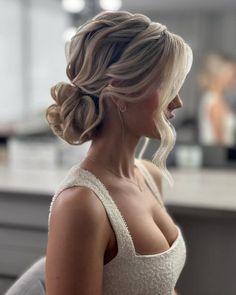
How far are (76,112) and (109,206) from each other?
0.17 metres

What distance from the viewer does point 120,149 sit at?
0.89m

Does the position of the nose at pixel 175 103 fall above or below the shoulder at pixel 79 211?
above

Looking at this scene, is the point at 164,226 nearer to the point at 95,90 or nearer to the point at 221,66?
the point at 95,90

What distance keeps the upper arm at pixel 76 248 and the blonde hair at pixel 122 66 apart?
5.8 inches

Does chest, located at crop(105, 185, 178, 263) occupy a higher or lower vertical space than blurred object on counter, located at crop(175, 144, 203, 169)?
higher

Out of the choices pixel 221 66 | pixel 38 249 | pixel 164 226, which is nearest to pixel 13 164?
pixel 38 249

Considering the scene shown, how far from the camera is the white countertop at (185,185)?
51.8 inches

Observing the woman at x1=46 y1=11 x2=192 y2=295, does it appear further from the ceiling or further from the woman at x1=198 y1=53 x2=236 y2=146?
the ceiling

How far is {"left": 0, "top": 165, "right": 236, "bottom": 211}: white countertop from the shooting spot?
1314mm

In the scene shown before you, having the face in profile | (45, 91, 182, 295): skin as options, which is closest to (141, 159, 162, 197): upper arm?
Result: (45, 91, 182, 295): skin

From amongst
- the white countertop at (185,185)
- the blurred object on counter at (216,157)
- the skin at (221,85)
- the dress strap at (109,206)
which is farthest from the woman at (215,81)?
the dress strap at (109,206)

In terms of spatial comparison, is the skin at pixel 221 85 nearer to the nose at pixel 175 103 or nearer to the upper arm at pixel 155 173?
the upper arm at pixel 155 173

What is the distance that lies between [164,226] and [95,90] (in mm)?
291

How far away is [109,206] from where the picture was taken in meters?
0.82
